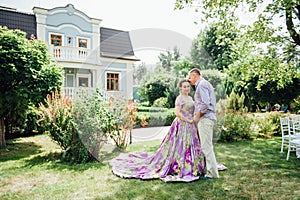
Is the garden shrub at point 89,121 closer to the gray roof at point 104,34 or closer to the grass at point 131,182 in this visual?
the grass at point 131,182

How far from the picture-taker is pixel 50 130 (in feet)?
16.3

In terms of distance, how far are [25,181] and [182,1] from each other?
263 inches

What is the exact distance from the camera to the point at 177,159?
4.16 meters

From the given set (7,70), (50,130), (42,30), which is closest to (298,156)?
(50,130)

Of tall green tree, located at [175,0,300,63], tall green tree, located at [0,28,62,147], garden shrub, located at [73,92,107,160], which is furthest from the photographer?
tall green tree, located at [175,0,300,63]

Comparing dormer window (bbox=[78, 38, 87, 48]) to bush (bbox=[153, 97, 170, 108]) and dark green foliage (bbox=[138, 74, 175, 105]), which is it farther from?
bush (bbox=[153, 97, 170, 108])

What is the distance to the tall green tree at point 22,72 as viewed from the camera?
557cm

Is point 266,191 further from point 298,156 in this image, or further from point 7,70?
point 7,70

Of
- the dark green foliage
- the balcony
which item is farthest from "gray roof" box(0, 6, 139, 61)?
the dark green foliage

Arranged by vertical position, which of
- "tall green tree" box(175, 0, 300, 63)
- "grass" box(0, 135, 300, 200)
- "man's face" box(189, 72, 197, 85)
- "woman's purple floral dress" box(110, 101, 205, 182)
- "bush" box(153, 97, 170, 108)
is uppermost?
"tall green tree" box(175, 0, 300, 63)

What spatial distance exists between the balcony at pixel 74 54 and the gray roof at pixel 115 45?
2.36 ft

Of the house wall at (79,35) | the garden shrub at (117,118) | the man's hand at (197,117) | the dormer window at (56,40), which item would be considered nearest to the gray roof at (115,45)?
the house wall at (79,35)

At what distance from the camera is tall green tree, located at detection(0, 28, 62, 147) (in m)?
5.57

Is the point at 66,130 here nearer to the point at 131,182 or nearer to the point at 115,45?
the point at 131,182
